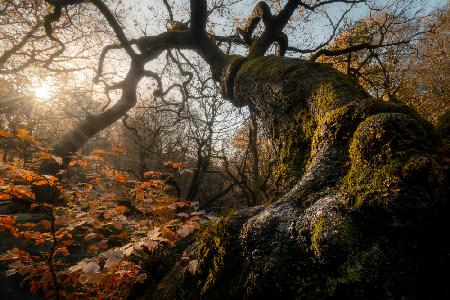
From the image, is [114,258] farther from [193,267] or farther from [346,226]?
[346,226]

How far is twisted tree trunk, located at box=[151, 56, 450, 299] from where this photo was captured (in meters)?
1.42

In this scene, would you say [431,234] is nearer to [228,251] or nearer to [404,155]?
[404,155]

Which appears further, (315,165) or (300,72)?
(300,72)

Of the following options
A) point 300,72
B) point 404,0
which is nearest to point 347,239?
point 300,72

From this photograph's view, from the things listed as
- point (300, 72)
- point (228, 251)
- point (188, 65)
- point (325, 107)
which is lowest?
point (228, 251)

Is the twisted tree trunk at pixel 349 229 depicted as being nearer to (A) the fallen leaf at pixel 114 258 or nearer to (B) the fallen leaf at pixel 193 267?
(B) the fallen leaf at pixel 193 267

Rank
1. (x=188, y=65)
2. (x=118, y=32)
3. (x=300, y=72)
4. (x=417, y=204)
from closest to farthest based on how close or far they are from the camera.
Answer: (x=417, y=204) → (x=300, y=72) → (x=118, y=32) → (x=188, y=65)

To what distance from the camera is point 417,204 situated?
140 centimetres

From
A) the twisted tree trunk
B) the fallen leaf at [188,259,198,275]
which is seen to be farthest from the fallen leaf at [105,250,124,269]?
the twisted tree trunk

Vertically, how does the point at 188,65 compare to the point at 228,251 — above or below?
above

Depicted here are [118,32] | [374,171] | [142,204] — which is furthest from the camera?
[118,32]

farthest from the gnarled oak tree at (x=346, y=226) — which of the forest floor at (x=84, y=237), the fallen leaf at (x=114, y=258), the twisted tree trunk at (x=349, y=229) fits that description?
the fallen leaf at (x=114, y=258)

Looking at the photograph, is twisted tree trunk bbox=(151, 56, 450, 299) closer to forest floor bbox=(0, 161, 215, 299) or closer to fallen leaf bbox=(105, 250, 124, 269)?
forest floor bbox=(0, 161, 215, 299)

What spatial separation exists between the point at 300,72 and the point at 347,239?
2492 mm
